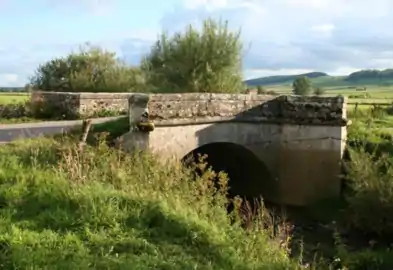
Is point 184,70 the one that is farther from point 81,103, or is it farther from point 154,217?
point 154,217

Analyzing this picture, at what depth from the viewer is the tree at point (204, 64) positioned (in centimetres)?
2352

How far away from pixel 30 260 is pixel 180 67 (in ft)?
59.9

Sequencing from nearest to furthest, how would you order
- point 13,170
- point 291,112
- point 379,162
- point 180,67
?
point 13,170, point 379,162, point 291,112, point 180,67

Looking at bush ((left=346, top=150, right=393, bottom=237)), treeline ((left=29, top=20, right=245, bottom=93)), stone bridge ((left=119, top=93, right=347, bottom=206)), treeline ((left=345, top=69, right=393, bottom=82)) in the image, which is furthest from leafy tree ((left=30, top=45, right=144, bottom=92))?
treeline ((left=345, top=69, right=393, bottom=82))

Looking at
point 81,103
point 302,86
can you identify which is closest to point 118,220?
point 81,103

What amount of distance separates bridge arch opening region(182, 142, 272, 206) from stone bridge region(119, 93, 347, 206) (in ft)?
0.10

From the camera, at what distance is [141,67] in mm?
27016

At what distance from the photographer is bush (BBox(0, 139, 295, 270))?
255 inches

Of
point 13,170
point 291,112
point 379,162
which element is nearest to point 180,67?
point 291,112

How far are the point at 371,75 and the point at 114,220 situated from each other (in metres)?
111

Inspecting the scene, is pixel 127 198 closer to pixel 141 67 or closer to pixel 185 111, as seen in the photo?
pixel 185 111

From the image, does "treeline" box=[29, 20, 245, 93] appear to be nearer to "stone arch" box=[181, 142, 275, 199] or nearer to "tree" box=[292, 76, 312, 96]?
"stone arch" box=[181, 142, 275, 199]

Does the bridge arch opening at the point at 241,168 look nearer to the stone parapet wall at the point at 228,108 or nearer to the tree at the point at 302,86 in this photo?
the stone parapet wall at the point at 228,108

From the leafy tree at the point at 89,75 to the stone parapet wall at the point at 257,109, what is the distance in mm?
10867
